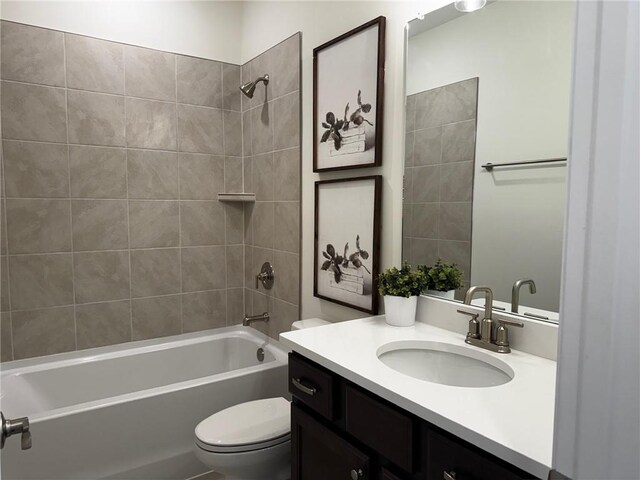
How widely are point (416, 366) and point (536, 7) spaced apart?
1150 mm

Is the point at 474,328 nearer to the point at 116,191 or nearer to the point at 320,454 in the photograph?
the point at 320,454

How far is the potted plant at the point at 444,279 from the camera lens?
4.89 ft

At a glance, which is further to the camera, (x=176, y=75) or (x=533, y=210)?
(x=176, y=75)

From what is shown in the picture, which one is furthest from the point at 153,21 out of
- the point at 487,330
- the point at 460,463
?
the point at 460,463

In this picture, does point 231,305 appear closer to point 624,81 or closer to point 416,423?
point 416,423

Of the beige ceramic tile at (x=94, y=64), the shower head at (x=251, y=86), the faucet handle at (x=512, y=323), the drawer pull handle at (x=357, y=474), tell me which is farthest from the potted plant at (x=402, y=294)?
the beige ceramic tile at (x=94, y=64)

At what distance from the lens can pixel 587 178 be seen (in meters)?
0.46

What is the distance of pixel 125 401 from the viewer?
1842 millimetres

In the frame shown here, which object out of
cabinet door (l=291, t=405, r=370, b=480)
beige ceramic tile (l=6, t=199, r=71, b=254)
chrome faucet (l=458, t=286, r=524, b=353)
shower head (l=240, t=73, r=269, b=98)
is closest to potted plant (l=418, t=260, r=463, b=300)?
chrome faucet (l=458, t=286, r=524, b=353)

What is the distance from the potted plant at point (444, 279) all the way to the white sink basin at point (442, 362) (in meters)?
0.24

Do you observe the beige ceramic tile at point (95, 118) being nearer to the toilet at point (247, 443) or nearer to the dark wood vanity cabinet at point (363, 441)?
the toilet at point (247, 443)

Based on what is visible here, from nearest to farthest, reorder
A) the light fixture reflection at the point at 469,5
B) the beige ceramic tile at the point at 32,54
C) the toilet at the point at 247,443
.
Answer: the light fixture reflection at the point at 469,5 < the toilet at the point at 247,443 < the beige ceramic tile at the point at 32,54

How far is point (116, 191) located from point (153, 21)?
1001 mm

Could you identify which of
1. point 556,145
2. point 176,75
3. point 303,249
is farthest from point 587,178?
point 176,75
